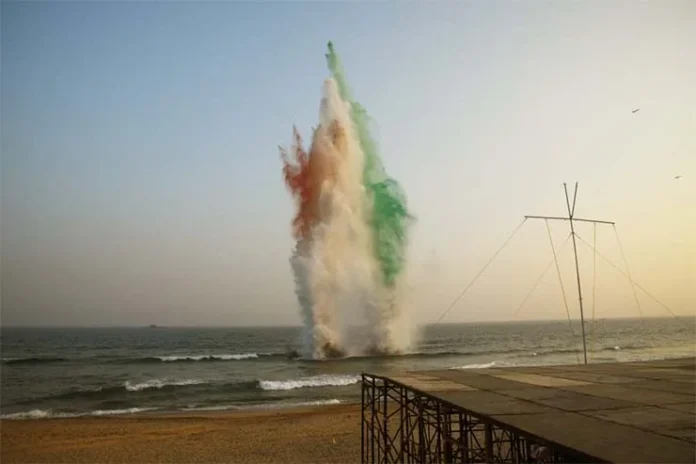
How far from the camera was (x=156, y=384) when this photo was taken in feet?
115

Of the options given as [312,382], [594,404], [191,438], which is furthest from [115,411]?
[594,404]

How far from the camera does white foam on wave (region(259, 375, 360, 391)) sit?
106 ft

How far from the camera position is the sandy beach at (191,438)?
52.6ft

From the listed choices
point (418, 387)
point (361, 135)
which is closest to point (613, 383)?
Result: point (418, 387)

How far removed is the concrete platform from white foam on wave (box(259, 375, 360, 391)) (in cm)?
2136

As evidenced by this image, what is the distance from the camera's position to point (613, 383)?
9562 mm

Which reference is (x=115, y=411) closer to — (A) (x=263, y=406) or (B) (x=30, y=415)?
(B) (x=30, y=415)

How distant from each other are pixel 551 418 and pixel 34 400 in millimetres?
32359

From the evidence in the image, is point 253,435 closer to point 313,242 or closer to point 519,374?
point 519,374

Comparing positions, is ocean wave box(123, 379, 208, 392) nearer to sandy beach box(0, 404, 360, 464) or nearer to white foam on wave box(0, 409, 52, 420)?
white foam on wave box(0, 409, 52, 420)

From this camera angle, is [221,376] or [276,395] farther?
[221,376]

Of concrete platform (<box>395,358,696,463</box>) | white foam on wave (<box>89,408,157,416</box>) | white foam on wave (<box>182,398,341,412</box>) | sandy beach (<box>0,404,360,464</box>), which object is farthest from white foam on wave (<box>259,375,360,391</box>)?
concrete platform (<box>395,358,696,463</box>)

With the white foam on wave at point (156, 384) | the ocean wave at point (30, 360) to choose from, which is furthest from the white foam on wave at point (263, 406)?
the ocean wave at point (30, 360)

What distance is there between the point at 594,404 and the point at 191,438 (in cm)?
1501
